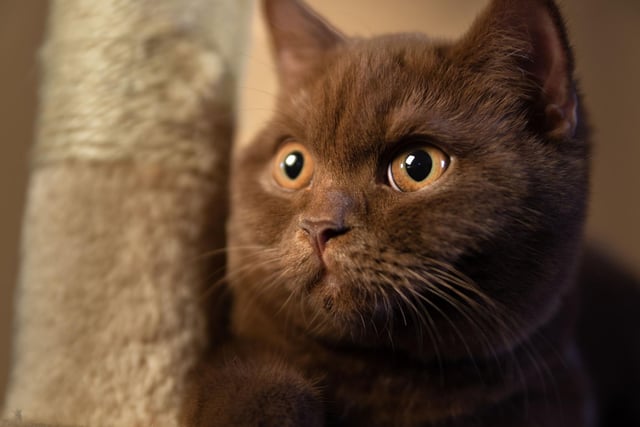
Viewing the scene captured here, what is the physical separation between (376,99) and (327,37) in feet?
0.91

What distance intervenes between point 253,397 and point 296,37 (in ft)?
2.24

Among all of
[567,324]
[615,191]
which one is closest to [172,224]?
[567,324]

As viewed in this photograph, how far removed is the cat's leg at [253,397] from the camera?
715 mm

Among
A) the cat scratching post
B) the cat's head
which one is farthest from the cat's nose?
the cat scratching post

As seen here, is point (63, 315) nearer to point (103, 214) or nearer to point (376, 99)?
point (103, 214)

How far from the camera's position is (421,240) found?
746 millimetres

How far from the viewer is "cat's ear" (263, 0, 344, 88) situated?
3.45 feet

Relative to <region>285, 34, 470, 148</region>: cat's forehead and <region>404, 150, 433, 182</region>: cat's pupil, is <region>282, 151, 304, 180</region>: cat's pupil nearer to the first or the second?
<region>285, 34, 470, 148</region>: cat's forehead

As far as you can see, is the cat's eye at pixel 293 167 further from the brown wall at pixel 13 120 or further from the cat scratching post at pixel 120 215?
the brown wall at pixel 13 120

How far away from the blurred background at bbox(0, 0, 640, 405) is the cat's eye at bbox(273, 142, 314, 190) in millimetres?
333

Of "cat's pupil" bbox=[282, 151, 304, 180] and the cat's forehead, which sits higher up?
the cat's forehead

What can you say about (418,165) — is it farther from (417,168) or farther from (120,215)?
(120,215)

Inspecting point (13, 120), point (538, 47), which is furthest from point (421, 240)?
point (13, 120)

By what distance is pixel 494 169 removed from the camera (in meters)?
0.78
